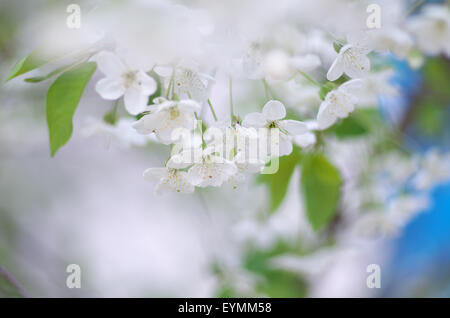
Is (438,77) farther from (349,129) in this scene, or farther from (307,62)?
(307,62)

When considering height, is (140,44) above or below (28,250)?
below

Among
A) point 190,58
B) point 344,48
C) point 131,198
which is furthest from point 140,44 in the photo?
point 131,198

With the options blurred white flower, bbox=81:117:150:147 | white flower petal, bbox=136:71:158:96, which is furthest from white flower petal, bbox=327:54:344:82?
blurred white flower, bbox=81:117:150:147

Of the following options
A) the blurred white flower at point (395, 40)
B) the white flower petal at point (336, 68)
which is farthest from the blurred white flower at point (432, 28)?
the white flower petal at point (336, 68)

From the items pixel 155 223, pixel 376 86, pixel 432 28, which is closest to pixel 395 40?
pixel 376 86

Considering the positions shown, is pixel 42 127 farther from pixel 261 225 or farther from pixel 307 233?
pixel 307 233

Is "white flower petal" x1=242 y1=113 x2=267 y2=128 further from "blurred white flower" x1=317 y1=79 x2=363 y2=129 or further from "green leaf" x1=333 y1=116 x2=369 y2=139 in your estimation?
"green leaf" x1=333 y1=116 x2=369 y2=139
